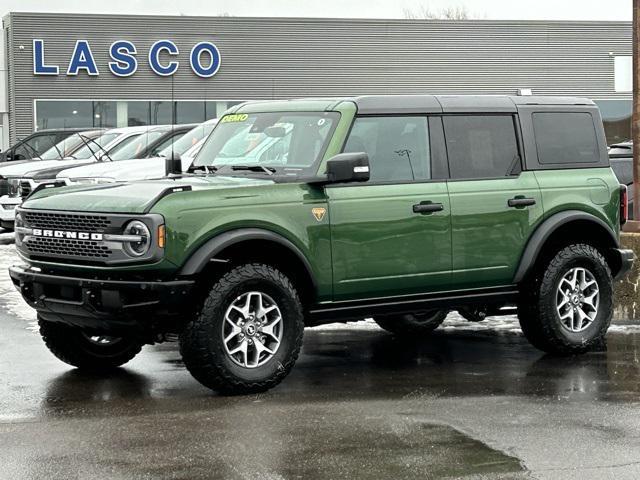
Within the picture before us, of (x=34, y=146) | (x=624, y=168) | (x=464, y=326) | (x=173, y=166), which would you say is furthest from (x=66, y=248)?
(x=34, y=146)

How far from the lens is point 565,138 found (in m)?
9.55

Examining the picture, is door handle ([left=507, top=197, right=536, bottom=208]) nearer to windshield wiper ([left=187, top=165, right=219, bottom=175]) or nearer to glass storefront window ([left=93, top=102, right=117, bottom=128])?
windshield wiper ([left=187, top=165, right=219, bottom=175])

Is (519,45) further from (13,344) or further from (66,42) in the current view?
(13,344)

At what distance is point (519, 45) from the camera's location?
47562 mm

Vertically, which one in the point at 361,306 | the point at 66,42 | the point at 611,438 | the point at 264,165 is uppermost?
the point at 66,42

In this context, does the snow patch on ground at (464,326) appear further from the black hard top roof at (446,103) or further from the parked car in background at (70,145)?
the parked car in background at (70,145)

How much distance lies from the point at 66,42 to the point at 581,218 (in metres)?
35.8

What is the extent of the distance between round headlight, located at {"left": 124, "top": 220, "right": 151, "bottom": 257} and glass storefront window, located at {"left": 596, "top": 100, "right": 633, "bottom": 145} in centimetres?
3887

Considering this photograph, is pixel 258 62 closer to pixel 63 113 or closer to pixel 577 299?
pixel 63 113

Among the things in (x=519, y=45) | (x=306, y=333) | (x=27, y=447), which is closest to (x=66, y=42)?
(x=519, y=45)

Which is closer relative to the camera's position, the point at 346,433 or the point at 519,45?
the point at 346,433

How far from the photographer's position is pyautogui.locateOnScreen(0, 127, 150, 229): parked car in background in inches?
758

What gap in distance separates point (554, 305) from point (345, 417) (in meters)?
2.69

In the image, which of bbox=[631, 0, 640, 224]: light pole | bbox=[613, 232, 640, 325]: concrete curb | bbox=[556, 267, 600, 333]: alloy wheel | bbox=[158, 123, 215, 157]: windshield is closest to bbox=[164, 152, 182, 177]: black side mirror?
bbox=[556, 267, 600, 333]: alloy wheel
